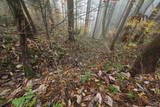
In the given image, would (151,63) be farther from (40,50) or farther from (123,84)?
(40,50)

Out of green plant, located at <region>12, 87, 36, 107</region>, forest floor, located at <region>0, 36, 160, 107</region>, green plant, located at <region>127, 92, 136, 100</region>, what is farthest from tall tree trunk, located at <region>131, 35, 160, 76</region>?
green plant, located at <region>12, 87, 36, 107</region>

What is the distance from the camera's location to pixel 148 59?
218 cm

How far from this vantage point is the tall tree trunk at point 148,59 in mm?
1988

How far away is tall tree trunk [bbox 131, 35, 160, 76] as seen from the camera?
1.99 metres

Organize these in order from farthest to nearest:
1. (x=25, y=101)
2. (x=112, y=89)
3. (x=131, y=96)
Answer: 1. (x=112, y=89)
2. (x=131, y=96)
3. (x=25, y=101)

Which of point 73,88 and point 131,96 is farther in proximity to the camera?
point 73,88

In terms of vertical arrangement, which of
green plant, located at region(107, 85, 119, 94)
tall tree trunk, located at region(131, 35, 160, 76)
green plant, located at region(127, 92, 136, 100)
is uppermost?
tall tree trunk, located at region(131, 35, 160, 76)

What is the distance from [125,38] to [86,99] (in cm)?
616

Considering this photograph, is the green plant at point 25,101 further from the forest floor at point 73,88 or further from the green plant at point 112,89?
the green plant at point 112,89

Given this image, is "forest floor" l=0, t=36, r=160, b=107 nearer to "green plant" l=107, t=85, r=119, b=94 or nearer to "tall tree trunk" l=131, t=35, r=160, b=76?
"green plant" l=107, t=85, r=119, b=94

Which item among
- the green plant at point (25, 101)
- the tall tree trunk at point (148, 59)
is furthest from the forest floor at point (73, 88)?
the tall tree trunk at point (148, 59)

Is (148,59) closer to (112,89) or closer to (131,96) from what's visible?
(131,96)

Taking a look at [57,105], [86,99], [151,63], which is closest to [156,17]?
[151,63]

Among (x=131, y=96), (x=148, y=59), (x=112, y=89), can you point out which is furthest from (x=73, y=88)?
(x=148, y=59)
